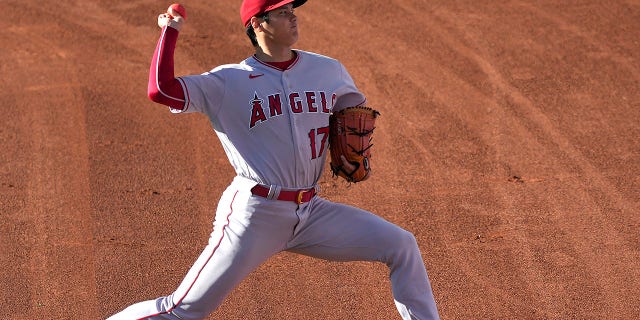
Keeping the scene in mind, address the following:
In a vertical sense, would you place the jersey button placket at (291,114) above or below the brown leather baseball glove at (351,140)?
above

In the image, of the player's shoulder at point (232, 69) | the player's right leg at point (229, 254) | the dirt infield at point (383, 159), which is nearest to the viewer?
the player's right leg at point (229, 254)

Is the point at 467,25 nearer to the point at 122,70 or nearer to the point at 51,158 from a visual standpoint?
the point at 122,70

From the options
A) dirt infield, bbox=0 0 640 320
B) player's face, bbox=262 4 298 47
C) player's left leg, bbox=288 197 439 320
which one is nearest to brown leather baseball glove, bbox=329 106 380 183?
player's left leg, bbox=288 197 439 320

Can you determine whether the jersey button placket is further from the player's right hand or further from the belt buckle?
the player's right hand

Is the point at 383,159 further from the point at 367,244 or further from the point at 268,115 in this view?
the point at 268,115

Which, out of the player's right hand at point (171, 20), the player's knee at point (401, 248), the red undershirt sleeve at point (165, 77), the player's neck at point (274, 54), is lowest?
the player's knee at point (401, 248)

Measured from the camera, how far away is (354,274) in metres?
6.41

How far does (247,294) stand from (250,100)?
1899mm

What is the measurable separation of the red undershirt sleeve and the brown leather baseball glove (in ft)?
2.95

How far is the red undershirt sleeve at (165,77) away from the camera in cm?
444

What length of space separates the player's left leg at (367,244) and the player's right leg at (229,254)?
5.7 inches

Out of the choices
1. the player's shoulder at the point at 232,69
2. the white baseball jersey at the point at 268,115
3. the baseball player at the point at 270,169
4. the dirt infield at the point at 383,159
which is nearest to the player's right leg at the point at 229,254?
the baseball player at the point at 270,169

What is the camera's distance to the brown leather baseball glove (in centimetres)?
500

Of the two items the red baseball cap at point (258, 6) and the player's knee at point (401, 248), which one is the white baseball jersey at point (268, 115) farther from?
the player's knee at point (401, 248)
